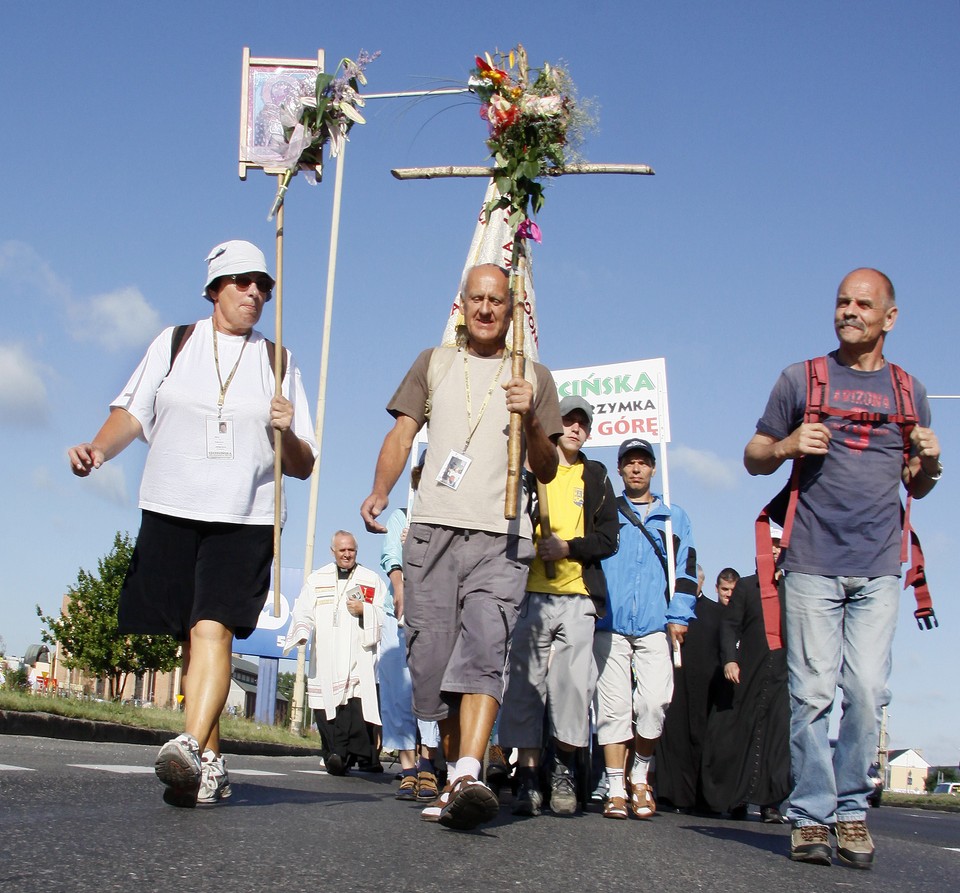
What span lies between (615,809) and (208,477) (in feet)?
10.2

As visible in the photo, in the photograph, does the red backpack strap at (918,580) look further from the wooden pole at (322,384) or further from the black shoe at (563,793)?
the wooden pole at (322,384)

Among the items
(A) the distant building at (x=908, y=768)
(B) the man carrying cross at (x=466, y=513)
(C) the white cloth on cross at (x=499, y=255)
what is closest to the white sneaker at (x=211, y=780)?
(B) the man carrying cross at (x=466, y=513)

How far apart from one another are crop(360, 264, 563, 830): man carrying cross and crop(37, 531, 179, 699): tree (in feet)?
127

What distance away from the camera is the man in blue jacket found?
8094 millimetres

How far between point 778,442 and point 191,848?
2.96 m

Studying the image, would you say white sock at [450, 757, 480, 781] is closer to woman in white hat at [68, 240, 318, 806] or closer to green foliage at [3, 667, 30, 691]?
woman in white hat at [68, 240, 318, 806]

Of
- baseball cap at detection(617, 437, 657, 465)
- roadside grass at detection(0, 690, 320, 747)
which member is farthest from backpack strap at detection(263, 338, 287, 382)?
roadside grass at detection(0, 690, 320, 747)

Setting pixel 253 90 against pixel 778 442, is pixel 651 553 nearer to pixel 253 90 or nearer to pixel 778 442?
pixel 778 442

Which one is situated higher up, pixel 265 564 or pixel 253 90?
pixel 253 90

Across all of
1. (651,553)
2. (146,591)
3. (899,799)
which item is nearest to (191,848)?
(146,591)

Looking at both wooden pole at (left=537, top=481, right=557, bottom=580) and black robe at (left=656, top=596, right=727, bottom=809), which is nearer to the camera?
wooden pole at (left=537, top=481, right=557, bottom=580)

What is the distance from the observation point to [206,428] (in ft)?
19.0

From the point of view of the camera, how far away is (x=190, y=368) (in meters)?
5.89

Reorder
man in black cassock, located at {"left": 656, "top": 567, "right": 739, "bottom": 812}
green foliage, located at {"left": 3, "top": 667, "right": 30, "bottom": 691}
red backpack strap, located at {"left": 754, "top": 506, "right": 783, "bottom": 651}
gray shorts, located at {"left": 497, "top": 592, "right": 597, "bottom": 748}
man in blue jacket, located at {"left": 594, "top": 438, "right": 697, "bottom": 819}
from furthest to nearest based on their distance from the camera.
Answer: green foliage, located at {"left": 3, "top": 667, "right": 30, "bottom": 691} < man in black cassock, located at {"left": 656, "top": 567, "right": 739, "bottom": 812} < man in blue jacket, located at {"left": 594, "top": 438, "right": 697, "bottom": 819} < gray shorts, located at {"left": 497, "top": 592, "right": 597, "bottom": 748} < red backpack strap, located at {"left": 754, "top": 506, "right": 783, "bottom": 651}
